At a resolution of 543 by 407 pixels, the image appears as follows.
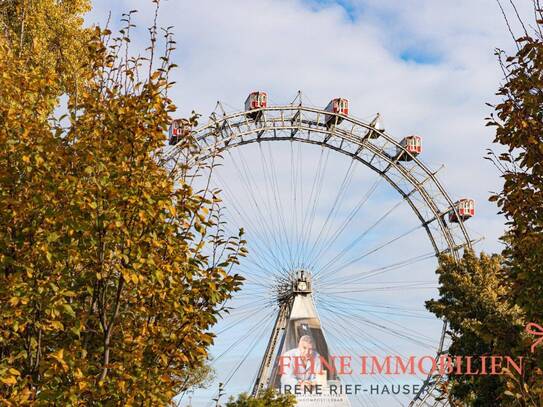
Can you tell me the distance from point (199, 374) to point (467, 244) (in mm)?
17613

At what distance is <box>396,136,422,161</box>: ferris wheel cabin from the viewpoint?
47.2m

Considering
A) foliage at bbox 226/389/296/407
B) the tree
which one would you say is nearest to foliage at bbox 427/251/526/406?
foliage at bbox 226/389/296/407

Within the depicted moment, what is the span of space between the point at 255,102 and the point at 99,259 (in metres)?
36.8

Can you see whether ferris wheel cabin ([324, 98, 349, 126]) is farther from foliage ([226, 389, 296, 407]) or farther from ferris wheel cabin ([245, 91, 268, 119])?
foliage ([226, 389, 296, 407])

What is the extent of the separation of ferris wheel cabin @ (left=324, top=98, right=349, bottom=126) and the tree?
122 ft

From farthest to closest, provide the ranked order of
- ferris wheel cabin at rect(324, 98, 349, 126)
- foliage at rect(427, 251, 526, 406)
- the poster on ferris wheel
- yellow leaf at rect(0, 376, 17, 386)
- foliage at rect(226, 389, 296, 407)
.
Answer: ferris wheel cabin at rect(324, 98, 349, 126), the poster on ferris wheel, foliage at rect(226, 389, 296, 407), foliage at rect(427, 251, 526, 406), yellow leaf at rect(0, 376, 17, 386)

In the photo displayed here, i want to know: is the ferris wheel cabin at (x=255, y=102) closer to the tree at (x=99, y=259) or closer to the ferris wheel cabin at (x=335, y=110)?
the ferris wheel cabin at (x=335, y=110)

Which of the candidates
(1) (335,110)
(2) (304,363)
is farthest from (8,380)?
(1) (335,110)

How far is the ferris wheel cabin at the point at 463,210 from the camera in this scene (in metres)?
47.7

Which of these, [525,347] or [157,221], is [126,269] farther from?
[525,347]

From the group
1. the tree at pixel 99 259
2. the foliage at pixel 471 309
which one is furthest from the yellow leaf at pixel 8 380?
the foliage at pixel 471 309

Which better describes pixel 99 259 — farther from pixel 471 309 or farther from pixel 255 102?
pixel 255 102

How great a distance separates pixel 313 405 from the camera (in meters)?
38.6

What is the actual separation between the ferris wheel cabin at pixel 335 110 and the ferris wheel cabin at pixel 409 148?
399cm
